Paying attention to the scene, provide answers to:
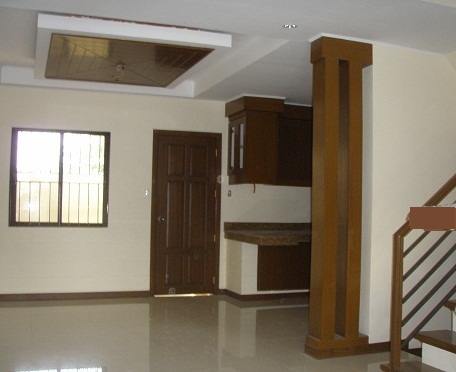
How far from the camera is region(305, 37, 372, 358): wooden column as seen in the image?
481 cm

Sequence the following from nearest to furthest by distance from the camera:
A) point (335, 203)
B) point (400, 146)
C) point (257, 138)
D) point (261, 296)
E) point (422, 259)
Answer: point (422, 259) → point (335, 203) → point (400, 146) → point (257, 138) → point (261, 296)

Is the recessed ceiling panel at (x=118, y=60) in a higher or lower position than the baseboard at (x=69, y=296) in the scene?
higher

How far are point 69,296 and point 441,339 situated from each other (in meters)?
4.94

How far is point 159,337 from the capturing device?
215 inches

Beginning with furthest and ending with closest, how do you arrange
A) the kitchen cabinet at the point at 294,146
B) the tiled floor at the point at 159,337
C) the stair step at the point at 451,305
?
the kitchen cabinet at the point at 294,146 < the tiled floor at the point at 159,337 < the stair step at the point at 451,305

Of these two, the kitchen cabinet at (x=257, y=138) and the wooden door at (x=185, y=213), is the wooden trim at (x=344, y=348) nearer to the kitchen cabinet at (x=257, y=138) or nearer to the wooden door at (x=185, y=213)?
the kitchen cabinet at (x=257, y=138)

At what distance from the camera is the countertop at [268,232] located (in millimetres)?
7117

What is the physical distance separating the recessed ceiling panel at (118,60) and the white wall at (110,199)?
2.15ft

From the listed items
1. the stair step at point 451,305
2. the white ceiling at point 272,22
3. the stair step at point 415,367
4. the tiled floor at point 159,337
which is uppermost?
the white ceiling at point 272,22

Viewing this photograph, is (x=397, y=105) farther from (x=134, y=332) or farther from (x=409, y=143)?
(x=134, y=332)

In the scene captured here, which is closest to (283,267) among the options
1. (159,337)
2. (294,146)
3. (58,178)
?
(294,146)

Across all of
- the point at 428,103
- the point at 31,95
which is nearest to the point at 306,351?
the point at 428,103

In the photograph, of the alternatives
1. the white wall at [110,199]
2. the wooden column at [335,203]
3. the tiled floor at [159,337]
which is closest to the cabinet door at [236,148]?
the white wall at [110,199]

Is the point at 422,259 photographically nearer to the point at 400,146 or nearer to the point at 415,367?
the point at 415,367
